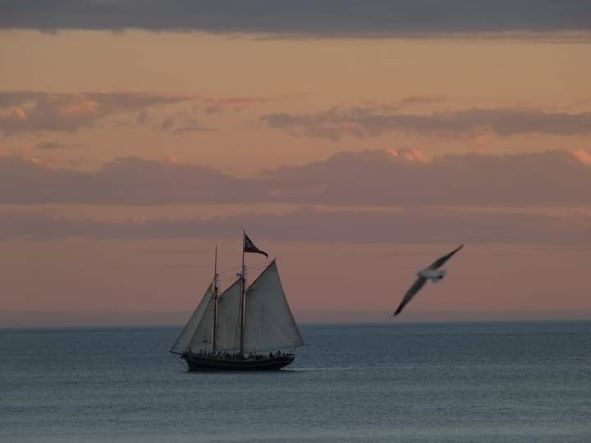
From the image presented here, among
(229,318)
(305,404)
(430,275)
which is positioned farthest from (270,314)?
(430,275)

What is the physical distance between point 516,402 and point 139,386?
40.4m

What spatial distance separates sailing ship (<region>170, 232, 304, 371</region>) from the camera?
468ft

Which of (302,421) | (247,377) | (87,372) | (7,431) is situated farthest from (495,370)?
(7,431)

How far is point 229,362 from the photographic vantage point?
149250 millimetres

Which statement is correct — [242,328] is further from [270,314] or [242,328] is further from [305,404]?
[305,404]

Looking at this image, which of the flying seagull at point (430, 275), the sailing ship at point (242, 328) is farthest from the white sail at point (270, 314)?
the flying seagull at point (430, 275)

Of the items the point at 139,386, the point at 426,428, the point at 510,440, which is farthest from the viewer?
the point at 139,386

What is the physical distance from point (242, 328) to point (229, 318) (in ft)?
8.87

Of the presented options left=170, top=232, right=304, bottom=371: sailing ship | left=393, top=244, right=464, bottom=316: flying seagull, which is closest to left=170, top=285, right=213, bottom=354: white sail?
left=170, top=232, right=304, bottom=371: sailing ship

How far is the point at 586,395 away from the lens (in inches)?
4715

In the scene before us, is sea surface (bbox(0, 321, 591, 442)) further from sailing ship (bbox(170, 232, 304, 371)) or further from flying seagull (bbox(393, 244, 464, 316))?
flying seagull (bbox(393, 244, 464, 316))

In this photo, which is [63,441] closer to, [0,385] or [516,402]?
[516,402]

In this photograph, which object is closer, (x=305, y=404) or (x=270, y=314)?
(x=305, y=404)

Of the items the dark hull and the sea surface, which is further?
the dark hull
